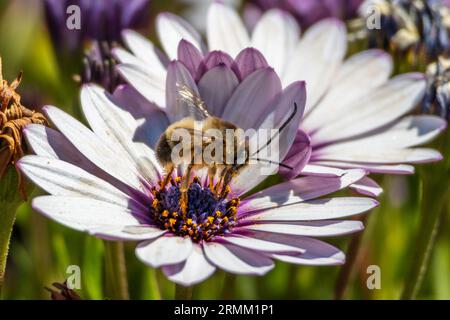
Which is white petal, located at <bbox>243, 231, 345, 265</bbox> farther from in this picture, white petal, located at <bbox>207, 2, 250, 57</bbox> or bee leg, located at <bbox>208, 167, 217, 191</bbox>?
white petal, located at <bbox>207, 2, 250, 57</bbox>

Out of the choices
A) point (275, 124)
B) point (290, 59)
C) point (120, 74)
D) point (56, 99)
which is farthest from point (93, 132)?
point (56, 99)

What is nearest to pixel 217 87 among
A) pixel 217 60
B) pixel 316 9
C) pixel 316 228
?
pixel 217 60

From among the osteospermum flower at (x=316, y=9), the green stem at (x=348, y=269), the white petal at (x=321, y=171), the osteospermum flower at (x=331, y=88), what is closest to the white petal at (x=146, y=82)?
the osteospermum flower at (x=331, y=88)

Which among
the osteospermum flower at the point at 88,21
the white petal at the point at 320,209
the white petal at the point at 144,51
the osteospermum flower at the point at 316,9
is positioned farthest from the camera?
the osteospermum flower at the point at 316,9

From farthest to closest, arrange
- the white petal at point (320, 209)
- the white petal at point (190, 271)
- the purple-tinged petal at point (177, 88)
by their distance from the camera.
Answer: the purple-tinged petal at point (177, 88) → the white petal at point (320, 209) → the white petal at point (190, 271)

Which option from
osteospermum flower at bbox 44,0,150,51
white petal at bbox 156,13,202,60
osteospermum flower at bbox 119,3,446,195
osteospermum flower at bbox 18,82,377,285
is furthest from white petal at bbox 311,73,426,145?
osteospermum flower at bbox 44,0,150,51

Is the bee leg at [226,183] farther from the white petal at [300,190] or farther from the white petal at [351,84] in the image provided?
the white petal at [351,84]

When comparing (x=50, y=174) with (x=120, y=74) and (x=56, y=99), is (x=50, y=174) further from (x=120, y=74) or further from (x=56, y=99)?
(x=56, y=99)

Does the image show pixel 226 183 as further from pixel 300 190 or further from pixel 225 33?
pixel 225 33
